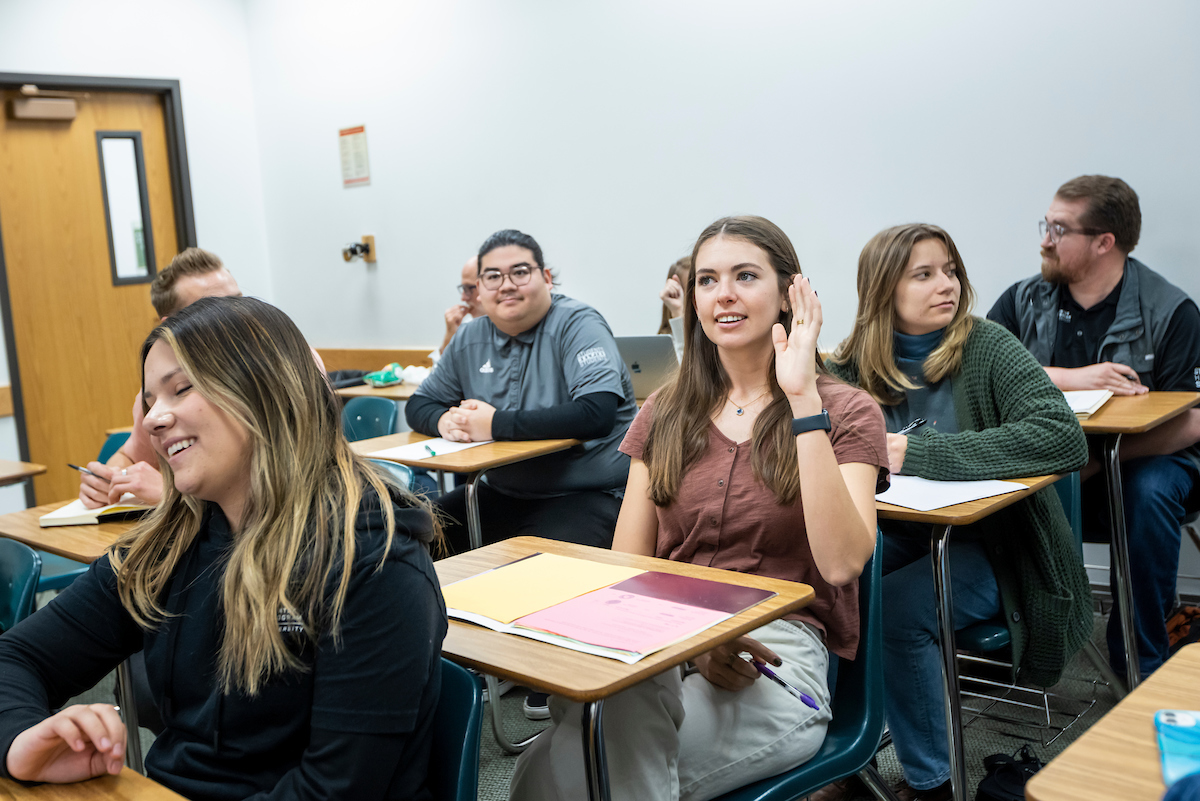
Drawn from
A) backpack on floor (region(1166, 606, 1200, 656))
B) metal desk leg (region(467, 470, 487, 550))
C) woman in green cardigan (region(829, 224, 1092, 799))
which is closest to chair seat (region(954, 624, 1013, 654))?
woman in green cardigan (region(829, 224, 1092, 799))

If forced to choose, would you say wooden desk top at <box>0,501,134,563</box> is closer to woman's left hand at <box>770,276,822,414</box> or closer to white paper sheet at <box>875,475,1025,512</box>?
woman's left hand at <box>770,276,822,414</box>

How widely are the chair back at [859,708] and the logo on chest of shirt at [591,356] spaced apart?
1.49 meters

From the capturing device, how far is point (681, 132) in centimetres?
440

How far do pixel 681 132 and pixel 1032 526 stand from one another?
9.05 feet

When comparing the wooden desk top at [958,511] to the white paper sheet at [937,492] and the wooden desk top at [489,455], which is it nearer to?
the white paper sheet at [937,492]

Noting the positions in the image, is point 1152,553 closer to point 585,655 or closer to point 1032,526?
point 1032,526

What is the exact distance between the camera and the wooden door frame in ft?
17.4

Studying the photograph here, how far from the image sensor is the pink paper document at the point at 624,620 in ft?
4.06

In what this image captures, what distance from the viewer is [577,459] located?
118 inches

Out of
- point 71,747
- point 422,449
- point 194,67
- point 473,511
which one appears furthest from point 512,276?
point 194,67

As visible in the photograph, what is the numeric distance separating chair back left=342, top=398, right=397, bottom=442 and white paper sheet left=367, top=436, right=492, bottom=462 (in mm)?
672

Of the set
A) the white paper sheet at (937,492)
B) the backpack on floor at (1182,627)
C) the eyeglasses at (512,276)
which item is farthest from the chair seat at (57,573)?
the backpack on floor at (1182,627)

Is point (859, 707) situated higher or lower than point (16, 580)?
lower

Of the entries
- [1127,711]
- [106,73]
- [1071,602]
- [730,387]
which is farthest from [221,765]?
[106,73]
